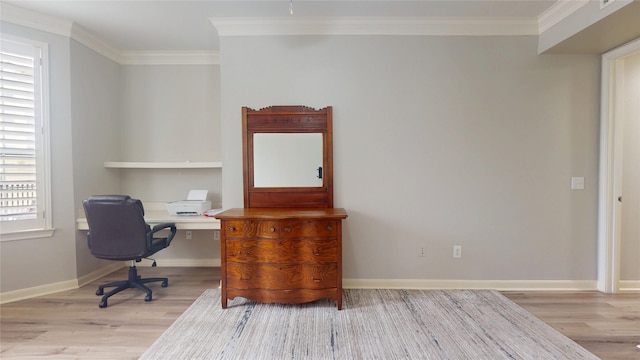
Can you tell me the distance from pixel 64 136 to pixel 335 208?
9.21 ft

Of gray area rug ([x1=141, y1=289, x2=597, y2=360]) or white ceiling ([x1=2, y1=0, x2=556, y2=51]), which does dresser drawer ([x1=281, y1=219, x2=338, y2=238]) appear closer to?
gray area rug ([x1=141, y1=289, x2=597, y2=360])

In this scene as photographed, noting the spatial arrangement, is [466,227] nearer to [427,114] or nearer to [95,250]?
[427,114]

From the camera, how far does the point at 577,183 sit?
2779 mm

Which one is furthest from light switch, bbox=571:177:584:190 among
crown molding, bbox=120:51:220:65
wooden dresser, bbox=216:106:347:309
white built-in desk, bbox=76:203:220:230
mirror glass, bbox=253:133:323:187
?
crown molding, bbox=120:51:220:65

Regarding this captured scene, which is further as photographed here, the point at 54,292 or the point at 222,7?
the point at 54,292

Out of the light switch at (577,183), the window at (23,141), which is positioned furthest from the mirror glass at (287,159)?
the light switch at (577,183)

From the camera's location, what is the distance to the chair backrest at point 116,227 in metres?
2.45

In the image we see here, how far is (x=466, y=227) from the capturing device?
111 inches

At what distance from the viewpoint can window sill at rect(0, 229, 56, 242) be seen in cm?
258

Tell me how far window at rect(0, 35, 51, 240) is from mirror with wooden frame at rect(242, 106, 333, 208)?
1930 millimetres

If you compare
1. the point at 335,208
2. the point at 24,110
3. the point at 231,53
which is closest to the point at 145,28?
the point at 231,53

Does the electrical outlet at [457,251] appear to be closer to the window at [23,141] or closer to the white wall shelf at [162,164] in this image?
the white wall shelf at [162,164]

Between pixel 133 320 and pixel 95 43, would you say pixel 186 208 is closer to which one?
pixel 133 320

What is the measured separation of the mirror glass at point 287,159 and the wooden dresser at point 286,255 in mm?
543
